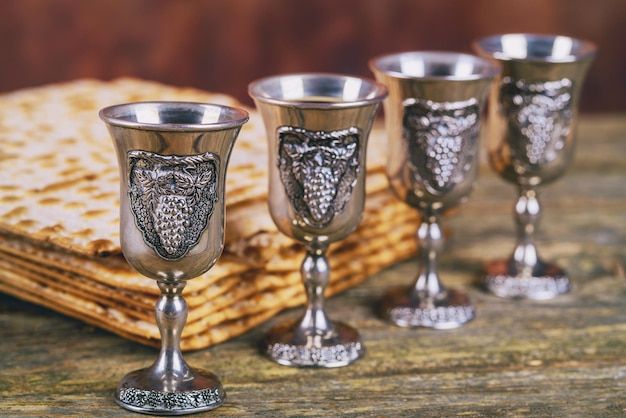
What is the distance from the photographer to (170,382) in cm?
160

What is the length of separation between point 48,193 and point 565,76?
0.99 m

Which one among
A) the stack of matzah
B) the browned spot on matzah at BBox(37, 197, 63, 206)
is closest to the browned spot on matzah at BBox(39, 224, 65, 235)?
the stack of matzah

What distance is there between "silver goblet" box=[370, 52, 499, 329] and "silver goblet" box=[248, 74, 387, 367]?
0.39ft

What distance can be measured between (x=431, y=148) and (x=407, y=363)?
1.24ft

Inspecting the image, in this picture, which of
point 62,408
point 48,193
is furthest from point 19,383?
point 48,193

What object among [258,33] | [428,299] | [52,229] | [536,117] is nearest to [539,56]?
A: [536,117]

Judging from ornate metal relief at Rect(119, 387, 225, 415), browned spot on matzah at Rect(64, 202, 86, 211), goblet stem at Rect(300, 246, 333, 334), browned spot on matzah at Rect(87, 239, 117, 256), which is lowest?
ornate metal relief at Rect(119, 387, 225, 415)

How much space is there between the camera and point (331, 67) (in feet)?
12.6

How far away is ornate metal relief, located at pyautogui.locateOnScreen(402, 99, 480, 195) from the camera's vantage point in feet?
6.09

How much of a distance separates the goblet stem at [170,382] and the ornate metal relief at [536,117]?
80 centimetres

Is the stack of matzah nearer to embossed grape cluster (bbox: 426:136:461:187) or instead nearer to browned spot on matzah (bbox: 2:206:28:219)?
browned spot on matzah (bbox: 2:206:28:219)

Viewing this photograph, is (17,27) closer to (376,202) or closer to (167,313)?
(376,202)

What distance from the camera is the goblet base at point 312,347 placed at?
176 centimetres

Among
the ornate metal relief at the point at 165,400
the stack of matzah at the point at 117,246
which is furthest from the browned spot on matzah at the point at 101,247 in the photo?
the ornate metal relief at the point at 165,400
